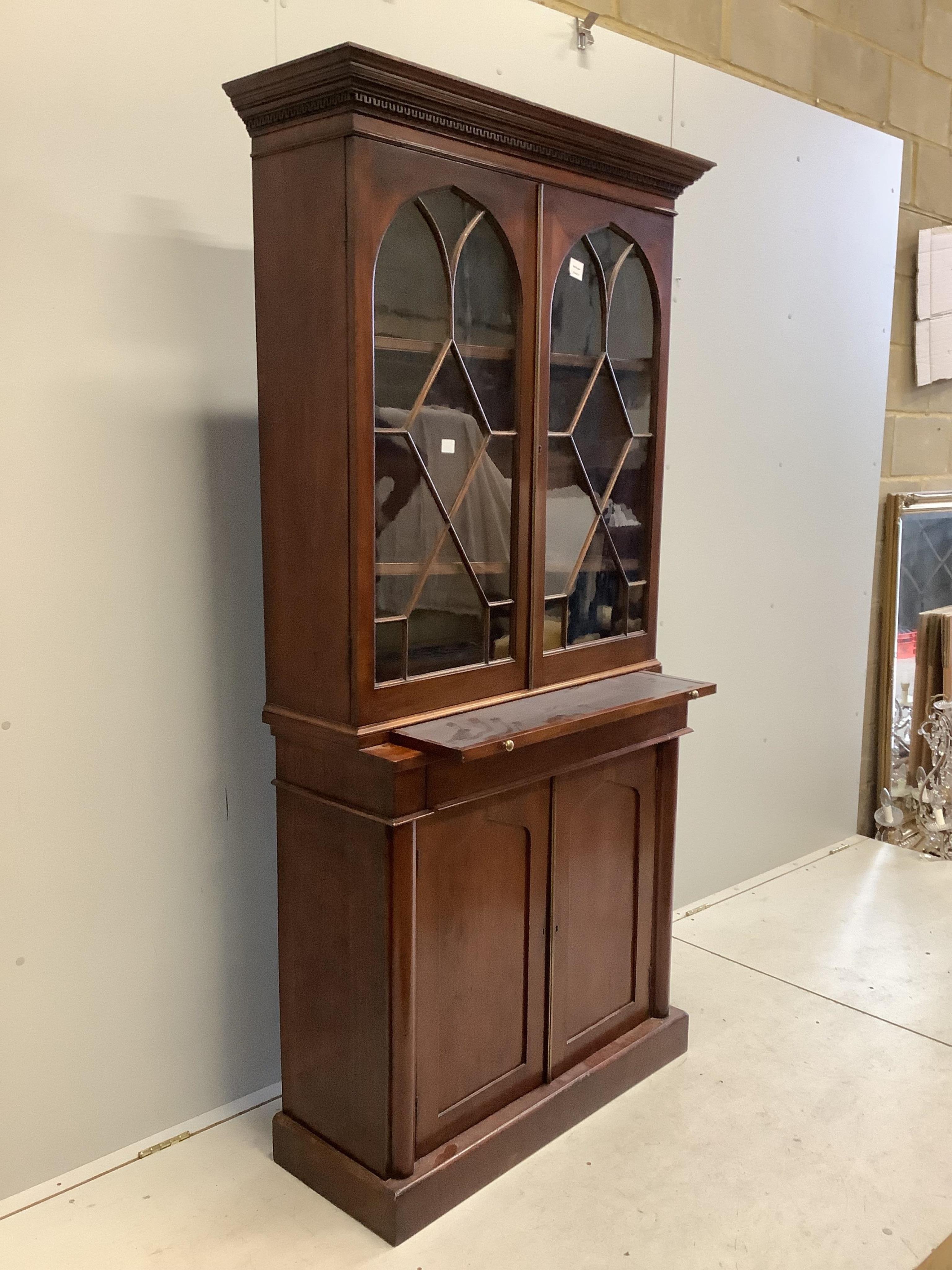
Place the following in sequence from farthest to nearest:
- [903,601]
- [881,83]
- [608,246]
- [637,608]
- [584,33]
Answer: [903,601], [881,83], [584,33], [637,608], [608,246]

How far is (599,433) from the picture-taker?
2.16 m

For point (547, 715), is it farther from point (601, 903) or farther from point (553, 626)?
point (601, 903)

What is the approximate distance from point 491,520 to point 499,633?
21 cm

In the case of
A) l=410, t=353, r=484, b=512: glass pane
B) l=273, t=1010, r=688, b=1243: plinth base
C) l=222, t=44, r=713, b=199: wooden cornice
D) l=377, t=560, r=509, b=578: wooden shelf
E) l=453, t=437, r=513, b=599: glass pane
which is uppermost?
l=222, t=44, r=713, b=199: wooden cornice

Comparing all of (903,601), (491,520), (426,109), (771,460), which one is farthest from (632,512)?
(903,601)

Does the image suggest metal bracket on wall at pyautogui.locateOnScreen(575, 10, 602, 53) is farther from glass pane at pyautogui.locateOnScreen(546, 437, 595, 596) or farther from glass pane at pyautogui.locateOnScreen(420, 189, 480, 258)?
glass pane at pyautogui.locateOnScreen(546, 437, 595, 596)

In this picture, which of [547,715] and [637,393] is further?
[637,393]

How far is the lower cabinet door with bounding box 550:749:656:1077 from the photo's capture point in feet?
7.22

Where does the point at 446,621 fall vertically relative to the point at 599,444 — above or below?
below

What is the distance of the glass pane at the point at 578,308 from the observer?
2016 millimetres

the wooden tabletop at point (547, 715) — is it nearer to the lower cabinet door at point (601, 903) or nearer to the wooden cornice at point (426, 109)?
the lower cabinet door at point (601, 903)

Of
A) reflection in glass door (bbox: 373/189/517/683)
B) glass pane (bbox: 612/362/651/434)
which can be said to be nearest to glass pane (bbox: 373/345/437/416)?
reflection in glass door (bbox: 373/189/517/683)

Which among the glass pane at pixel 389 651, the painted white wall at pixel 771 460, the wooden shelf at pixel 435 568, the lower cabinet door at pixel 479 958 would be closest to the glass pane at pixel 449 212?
the wooden shelf at pixel 435 568

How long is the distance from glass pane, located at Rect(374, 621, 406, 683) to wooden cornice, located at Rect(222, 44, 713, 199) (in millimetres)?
799
